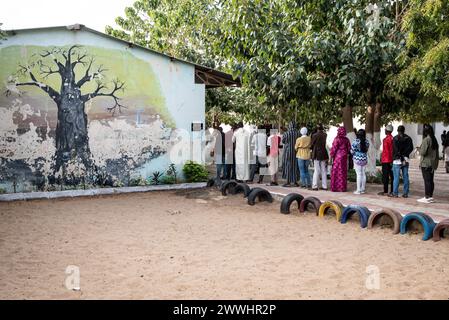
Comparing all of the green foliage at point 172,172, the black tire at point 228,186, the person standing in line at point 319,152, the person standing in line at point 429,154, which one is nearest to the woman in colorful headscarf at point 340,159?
the person standing in line at point 319,152

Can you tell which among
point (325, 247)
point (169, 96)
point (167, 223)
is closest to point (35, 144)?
point (169, 96)

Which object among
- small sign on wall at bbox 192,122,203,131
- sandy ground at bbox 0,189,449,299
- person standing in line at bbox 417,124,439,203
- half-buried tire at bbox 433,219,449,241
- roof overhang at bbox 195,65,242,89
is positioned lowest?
sandy ground at bbox 0,189,449,299

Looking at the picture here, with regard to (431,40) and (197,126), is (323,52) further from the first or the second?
(197,126)

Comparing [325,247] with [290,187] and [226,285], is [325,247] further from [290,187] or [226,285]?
[290,187]

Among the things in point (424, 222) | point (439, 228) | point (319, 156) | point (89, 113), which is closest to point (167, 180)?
point (89, 113)

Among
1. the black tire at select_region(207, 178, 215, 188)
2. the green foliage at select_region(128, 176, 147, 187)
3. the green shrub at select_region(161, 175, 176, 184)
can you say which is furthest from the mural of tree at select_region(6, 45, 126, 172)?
the black tire at select_region(207, 178, 215, 188)

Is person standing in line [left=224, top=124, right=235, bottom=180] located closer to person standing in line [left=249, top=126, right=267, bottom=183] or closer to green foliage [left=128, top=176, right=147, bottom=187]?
person standing in line [left=249, top=126, right=267, bottom=183]

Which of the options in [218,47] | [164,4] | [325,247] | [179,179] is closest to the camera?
[325,247]

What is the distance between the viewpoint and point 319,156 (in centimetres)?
1319

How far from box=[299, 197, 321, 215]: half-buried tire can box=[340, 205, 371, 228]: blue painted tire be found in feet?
2.56

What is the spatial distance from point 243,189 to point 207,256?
608 centimetres

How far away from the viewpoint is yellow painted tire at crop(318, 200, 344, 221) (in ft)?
32.6

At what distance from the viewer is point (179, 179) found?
15.4 metres

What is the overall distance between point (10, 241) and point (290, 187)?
8080mm
